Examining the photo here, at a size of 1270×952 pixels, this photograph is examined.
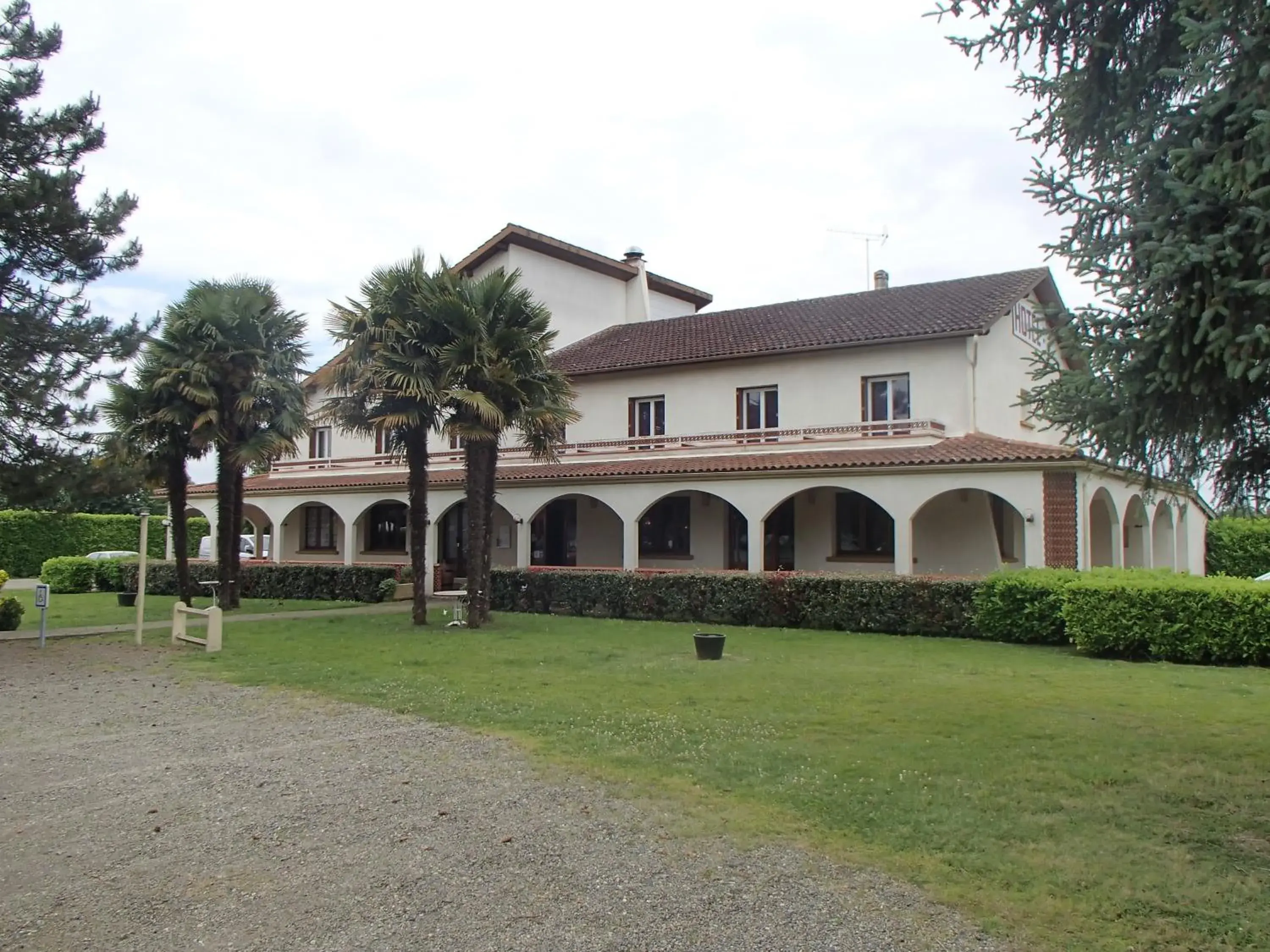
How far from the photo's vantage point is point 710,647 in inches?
558

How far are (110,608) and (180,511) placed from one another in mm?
4366

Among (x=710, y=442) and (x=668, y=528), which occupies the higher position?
(x=710, y=442)

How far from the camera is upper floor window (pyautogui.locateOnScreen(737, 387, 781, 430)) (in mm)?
24578

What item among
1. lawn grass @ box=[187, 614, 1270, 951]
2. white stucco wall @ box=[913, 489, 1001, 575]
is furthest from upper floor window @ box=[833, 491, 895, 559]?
lawn grass @ box=[187, 614, 1270, 951]

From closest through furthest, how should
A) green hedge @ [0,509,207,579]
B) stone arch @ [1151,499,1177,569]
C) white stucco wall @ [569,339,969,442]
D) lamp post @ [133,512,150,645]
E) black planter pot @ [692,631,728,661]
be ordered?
1. black planter pot @ [692,631,728,661]
2. lamp post @ [133,512,150,645]
3. white stucco wall @ [569,339,969,442]
4. stone arch @ [1151,499,1177,569]
5. green hedge @ [0,509,207,579]

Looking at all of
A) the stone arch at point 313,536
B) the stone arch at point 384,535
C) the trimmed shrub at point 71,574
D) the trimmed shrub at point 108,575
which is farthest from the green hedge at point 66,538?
the stone arch at point 384,535

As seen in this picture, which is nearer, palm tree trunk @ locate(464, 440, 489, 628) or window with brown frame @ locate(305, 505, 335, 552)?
palm tree trunk @ locate(464, 440, 489, 628)

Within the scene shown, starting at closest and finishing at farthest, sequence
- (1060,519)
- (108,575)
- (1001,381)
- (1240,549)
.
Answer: (1060,519) → (1001,381) → (108,575) → (1240,549)

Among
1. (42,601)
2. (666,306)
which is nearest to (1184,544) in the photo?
(666,306)

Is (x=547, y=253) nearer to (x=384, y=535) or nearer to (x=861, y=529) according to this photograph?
(x=384, y=535)

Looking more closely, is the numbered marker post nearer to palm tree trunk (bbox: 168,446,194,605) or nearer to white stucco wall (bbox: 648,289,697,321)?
palm tree trunk (bbox: 168,446,194,605)

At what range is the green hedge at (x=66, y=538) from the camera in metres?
40.9

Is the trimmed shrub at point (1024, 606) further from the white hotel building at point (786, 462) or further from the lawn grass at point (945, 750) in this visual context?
the white hotel building at point (786, 462)

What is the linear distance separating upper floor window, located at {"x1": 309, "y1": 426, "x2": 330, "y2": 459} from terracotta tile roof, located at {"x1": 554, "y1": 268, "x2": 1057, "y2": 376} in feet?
31.4
